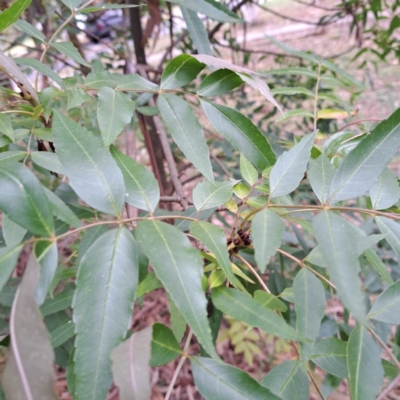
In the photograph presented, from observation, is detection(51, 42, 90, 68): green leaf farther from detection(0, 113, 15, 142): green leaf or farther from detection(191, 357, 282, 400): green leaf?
detection(191, 357, 282, 400): green leaf

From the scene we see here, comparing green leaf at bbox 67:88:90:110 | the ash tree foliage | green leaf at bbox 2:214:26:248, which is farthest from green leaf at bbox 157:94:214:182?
green leaf at bbox 2:214:26:248

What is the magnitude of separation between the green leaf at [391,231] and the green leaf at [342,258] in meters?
0.11

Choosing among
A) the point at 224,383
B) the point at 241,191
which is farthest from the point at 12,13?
the point at 224,383

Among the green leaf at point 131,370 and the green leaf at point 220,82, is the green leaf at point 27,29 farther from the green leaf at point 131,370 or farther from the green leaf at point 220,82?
the green leaf at point 131,370

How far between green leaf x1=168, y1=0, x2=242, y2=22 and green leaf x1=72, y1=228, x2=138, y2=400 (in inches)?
15.3

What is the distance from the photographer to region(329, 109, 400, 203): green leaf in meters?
0.33

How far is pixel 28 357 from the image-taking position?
0.23 metres

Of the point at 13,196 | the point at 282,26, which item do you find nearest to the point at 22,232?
the point at 13,196

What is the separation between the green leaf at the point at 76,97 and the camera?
0.44 metres

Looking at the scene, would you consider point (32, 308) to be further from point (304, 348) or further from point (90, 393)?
point (304, 348)

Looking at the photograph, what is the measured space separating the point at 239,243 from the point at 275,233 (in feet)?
0.30

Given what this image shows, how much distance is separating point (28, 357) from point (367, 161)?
0.34 metres

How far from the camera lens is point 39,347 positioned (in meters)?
0.24

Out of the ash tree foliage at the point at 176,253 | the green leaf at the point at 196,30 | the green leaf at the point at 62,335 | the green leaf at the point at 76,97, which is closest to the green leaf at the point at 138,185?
the ash tree foliage at the point at 176,253
